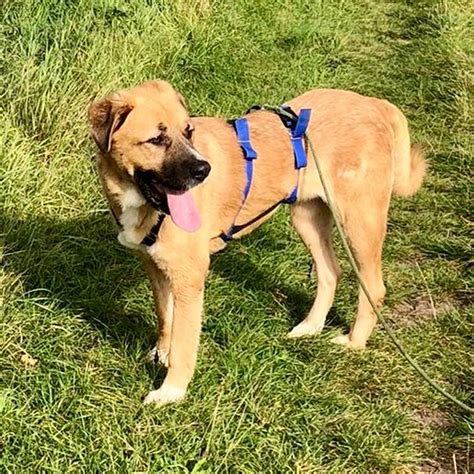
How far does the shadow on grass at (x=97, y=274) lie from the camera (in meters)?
4.19

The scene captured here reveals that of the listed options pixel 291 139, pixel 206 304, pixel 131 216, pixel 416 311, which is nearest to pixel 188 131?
pixel 131 216

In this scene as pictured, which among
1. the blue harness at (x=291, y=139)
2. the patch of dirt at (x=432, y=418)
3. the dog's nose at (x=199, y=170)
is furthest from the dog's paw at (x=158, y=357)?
the patch of dirt at (x=432, y=418)

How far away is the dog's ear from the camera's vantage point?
131 inches

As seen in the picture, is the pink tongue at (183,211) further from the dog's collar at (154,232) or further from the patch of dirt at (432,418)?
the patch of dirt at (432,418)

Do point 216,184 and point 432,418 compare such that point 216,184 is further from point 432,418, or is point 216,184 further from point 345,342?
point 432,418

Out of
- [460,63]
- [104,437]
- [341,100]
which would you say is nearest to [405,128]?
[341,100]

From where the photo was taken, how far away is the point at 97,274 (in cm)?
450

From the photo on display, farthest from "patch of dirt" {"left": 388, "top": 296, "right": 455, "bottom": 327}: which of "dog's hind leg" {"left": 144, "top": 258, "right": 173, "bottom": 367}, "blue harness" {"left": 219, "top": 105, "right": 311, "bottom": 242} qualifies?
"dog's hind leg" {"left": 144, "top": 258, "right": 173, "bottom": 367}

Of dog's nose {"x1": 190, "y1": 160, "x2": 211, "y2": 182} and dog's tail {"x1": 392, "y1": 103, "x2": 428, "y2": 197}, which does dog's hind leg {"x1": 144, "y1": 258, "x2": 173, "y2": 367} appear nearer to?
dog's nose {"x1": 190, "y1": 160, "x2": 211, "y2": 182}

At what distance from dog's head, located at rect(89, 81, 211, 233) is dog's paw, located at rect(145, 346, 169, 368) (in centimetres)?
93

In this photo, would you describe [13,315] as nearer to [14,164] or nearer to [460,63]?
[14,164]

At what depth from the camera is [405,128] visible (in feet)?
14.1

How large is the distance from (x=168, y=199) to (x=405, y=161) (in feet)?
5.05

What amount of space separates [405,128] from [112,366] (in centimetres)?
204
